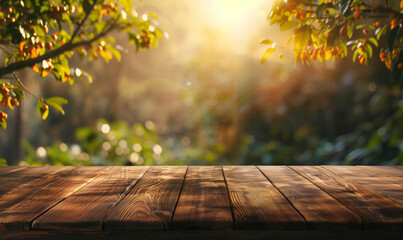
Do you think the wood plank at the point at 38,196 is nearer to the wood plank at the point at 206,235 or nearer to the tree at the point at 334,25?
the wood plank at the point at 206,235

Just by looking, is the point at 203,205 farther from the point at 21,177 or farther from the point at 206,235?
the point at 21,177

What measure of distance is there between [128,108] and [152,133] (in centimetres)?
920

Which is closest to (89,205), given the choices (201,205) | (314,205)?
(201,205)

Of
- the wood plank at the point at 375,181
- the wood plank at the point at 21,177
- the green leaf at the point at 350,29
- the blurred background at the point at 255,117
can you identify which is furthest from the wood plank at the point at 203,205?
the blurred background at the point at 255,117

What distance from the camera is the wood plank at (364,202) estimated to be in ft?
4.49

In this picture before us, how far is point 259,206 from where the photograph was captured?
5.19ft

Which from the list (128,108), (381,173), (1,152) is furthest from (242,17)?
(1,152)

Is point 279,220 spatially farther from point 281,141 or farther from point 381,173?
point 281,141

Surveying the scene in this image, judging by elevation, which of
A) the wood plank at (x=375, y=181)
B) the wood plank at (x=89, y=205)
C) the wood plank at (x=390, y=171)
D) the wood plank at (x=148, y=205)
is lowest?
the wood plank at (x=390, y=171)

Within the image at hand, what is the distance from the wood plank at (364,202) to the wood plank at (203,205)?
499mm

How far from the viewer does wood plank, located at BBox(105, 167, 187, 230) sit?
1.37 meters

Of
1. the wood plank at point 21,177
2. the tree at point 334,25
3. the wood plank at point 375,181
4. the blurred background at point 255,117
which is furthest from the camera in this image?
the blurred background at point 255,117

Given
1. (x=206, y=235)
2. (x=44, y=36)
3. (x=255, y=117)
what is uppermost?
(x=44, y=36)

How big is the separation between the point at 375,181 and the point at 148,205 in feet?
4.30
